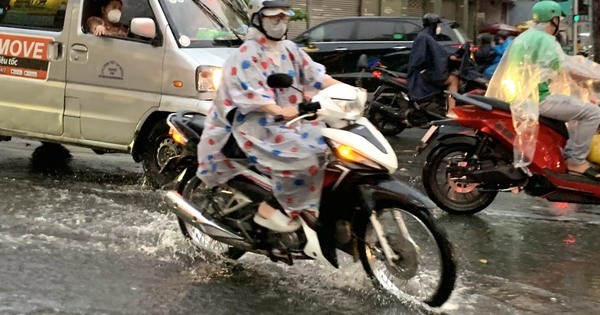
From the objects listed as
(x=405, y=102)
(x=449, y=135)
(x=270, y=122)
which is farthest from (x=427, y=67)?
(x=270, y=122)

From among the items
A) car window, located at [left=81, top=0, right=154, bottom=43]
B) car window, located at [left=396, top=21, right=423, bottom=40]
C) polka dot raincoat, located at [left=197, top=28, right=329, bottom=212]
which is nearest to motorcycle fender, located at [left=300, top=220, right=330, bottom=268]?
polka dot raincoat, located at [left=197, top=28, right=329, bottom=212]

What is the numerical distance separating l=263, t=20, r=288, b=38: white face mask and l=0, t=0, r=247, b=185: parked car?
291 centimetres

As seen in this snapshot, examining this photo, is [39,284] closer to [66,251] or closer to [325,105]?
[66,251]

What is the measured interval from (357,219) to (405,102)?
8717 mm

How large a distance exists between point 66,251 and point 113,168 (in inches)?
150

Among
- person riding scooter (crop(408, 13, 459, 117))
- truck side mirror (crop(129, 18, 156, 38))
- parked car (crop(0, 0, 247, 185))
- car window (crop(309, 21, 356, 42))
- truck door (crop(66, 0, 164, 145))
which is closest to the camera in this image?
truck side mirror (crop(129, 18, 156, 38))

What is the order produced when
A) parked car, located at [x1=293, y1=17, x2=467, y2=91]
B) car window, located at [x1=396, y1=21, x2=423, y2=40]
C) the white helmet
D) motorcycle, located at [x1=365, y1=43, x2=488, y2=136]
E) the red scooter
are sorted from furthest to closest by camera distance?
car window, located at [x1=396, y1=21, x2=423, y2=40], parked car, located at [x1=293, y1=17, x2=467, y2=91], motorcycle, located at [x1=365, y1=43, x2=488, y2=136], the red scooter, the white helmet

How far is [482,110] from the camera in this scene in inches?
302

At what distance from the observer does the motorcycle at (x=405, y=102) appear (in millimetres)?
13414

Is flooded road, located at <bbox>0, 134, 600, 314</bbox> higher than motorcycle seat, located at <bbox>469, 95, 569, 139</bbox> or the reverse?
the reverse

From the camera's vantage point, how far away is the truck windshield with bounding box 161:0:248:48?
332 inches

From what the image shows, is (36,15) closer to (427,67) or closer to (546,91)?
(546,91)

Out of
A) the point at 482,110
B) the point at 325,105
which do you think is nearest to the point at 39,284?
the point at 325,105

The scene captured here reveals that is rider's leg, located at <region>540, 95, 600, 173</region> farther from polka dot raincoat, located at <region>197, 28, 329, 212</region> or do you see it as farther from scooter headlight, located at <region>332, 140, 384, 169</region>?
scooter headlight, located at <region>332, 140, 384, 169</region>
